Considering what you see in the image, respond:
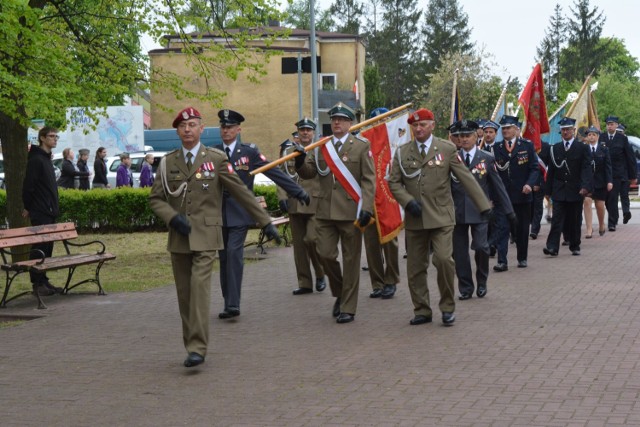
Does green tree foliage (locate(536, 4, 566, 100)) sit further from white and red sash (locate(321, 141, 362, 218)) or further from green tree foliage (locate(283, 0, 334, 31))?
white and red sash (locate(321, 141, 362, 218))

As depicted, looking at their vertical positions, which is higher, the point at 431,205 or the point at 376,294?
the point at 431,205

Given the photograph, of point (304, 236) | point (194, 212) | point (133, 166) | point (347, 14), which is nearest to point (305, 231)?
→ point (304, 236)

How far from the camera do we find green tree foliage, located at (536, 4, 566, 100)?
329 ft

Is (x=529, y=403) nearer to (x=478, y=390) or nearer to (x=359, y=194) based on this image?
(x=478, y=390)

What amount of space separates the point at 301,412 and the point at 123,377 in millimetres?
1857

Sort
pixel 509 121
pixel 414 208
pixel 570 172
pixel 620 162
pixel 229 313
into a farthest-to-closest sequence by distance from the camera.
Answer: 1. pixel 620 162
2. pixel 570 172
3. pixel 509 121
4. pixel 229 313
5. pixel 414 208

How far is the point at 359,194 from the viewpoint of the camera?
1050 cm

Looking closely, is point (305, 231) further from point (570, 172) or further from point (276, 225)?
point (276, 225)

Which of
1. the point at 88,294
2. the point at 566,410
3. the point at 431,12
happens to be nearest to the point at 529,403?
the point at 566,410

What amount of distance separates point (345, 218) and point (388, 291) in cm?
200

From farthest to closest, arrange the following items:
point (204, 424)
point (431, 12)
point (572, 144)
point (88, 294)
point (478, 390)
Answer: point (431, 12)
point (572, 144)
point (88, 294)
point (478, 390)
point (204, 424)

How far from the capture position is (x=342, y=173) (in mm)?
A: 10586

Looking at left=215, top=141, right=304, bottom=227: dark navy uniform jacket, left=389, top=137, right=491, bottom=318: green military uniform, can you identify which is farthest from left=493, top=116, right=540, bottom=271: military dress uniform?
left=215, top=141, right=304, bottom=227: dark navy uniform jacket

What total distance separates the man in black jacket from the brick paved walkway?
1.24 m
